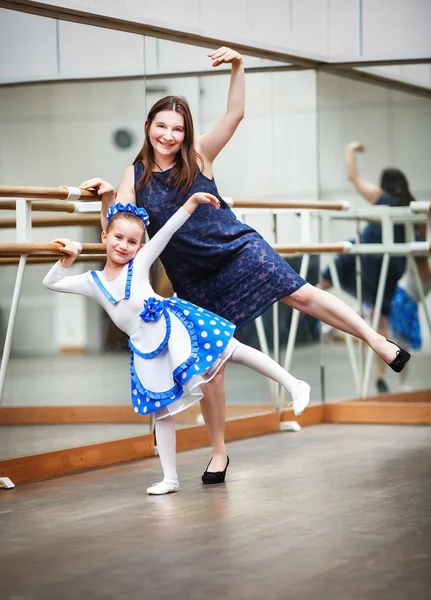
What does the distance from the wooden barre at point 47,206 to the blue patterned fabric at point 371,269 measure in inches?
70.7

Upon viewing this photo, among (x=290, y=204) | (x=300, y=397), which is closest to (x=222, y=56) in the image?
(x=300, y=397)

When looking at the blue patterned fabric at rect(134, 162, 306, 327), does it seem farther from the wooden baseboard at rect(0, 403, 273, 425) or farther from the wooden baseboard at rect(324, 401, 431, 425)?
the wooden baseboard at rect(324, 401, 431, 425)

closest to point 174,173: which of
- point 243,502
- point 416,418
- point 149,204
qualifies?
point 149,204

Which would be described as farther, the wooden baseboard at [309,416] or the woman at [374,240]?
the woman at [374,240]

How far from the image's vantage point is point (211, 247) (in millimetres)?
3729

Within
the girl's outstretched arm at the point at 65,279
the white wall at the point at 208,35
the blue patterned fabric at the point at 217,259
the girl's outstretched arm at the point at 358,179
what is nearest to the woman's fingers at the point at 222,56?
the blue patterned fabric at the point at 217,259

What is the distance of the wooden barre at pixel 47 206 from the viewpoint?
3.69m

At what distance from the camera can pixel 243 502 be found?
336cm

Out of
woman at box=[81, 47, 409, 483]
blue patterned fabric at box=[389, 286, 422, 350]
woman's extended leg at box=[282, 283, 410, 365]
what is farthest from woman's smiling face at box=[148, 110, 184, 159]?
blue patterned fabric at box=[389, 286, 422, 350]

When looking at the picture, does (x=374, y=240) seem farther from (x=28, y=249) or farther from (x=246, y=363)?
(x=28, y=249)

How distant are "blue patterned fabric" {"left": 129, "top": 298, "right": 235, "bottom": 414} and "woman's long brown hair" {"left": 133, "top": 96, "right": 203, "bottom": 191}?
1.42 ft

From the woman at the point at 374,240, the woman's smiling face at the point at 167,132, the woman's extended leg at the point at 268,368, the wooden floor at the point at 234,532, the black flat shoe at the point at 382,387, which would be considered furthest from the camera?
the black flat shoe at the point at 382,387

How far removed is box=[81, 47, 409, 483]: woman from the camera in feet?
12.1

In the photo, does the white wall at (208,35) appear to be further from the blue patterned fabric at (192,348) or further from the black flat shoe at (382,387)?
the black flat shoe at (382,387)
